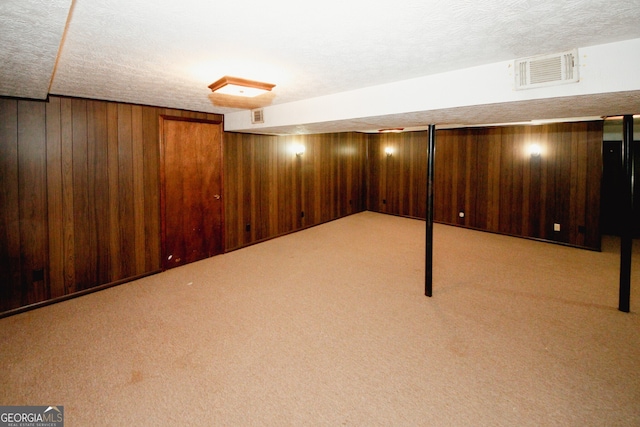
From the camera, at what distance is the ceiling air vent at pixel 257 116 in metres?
4.29

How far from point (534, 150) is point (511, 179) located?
64cm

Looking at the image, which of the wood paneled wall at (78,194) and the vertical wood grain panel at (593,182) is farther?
the vertical wood grain panel at (593,182)

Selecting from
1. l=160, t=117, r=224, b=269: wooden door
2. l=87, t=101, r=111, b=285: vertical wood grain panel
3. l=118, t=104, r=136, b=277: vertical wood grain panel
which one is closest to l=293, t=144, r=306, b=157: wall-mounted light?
l=160, t=117, r=224, b=269: wooden door

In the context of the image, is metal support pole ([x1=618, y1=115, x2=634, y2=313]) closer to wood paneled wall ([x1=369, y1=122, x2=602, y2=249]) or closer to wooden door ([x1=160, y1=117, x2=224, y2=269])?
wood paneled wall ([x1=369, y1=122, x2=602, y2=249])

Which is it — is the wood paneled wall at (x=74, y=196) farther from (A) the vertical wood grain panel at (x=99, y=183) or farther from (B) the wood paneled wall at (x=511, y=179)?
(B) the wood paneled wall at (x=511, y=179)

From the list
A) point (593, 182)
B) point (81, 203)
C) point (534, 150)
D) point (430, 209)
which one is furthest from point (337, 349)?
point (534, 150)

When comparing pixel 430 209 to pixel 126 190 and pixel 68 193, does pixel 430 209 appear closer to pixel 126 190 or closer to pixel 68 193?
pixel 126 190

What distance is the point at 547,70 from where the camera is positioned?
209 cm

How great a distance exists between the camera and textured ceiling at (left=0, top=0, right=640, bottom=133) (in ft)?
4.84

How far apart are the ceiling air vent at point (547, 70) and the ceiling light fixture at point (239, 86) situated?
186 centimetres

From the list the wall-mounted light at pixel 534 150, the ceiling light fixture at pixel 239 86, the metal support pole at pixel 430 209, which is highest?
the ceiling light fixture at pixel 239 86

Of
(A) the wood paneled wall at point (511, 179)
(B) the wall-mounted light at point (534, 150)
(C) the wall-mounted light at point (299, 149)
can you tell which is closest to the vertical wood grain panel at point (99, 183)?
(C) the wall-mounted light at point (299, 149)

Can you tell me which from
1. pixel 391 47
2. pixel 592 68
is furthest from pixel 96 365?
pixel 592 68

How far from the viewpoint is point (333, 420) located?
1.93 m
